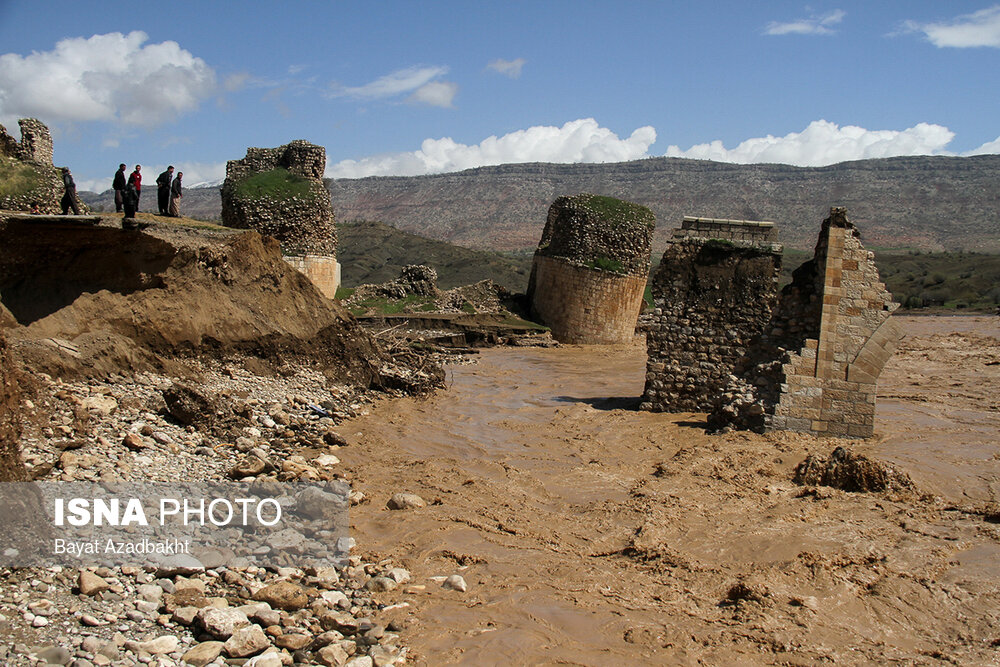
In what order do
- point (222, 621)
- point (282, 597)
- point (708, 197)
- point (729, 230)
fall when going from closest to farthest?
1. point (222, 621)
2. point (282, 597)
3. point (729, 230)
4. point (708, 197)

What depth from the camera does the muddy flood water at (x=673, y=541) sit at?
4703 millimetres

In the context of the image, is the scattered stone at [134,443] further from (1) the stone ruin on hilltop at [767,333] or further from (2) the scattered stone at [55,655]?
(1) the stone ruin on hilltop at [767,333]

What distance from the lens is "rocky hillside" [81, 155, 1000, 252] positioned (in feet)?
294

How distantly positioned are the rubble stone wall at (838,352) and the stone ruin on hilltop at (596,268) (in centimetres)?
1341

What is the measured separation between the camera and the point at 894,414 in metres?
11.9

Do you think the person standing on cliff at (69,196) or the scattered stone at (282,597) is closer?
the scattered stone at (282,597)

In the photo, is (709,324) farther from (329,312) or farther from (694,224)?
(329,312)

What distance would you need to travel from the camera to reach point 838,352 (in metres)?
9.58

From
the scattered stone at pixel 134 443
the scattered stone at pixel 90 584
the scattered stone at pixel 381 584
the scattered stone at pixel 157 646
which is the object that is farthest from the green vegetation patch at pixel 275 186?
the scattered stone at pixel 157 646

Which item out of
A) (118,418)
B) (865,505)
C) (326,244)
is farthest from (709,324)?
(326,244)

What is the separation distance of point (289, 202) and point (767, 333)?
12.9 metres

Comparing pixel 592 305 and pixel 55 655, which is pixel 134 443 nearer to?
pixel 55 655

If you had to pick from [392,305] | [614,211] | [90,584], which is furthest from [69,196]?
[614,211]

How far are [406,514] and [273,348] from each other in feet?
17.2
